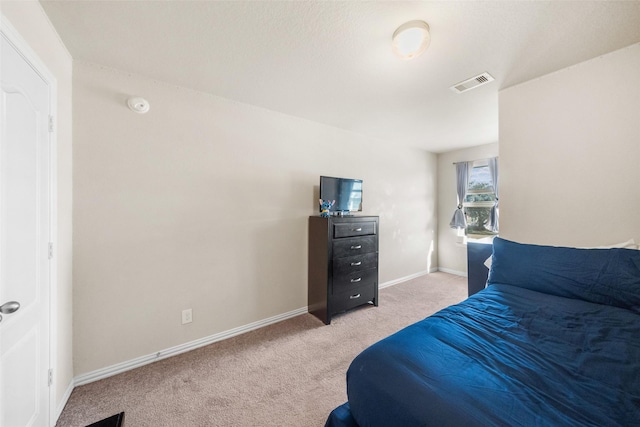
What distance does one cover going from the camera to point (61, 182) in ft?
5.30

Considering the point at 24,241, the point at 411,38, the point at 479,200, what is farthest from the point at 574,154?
the point at 24,241

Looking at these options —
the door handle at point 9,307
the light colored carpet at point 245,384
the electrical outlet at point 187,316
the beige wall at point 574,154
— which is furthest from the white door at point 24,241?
the beige wall at point 574,154

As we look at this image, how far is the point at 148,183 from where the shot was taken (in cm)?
208

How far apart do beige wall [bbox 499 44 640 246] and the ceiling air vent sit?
1.27 ft

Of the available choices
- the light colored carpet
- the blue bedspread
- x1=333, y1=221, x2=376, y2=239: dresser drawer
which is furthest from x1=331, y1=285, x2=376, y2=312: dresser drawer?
the blue bedspread

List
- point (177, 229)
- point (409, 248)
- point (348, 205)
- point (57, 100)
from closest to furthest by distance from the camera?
1. point (57, 100)
2. point (177, 229)
3. point (348, 205)
4. point (409, 248)

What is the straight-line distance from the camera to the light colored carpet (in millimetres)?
1529

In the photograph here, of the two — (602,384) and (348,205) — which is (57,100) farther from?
(602,384)

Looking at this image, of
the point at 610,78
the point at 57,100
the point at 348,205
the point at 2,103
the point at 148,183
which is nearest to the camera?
A: the point at 2,103

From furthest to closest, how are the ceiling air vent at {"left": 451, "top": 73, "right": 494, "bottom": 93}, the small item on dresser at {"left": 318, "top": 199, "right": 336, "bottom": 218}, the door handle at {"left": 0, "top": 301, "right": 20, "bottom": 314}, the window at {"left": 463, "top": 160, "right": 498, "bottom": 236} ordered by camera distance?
the window at {"left": 463, "top": 160, "right": 498, "bottom": 236}, the small item on dresser at {"left": 318, "top": 199, "right": 336, "bottom": 218}, the ceiling air vent at {"left": 451, "top": 73, "right": 494, "bottom": 93}, the door handle at {"left": 0, "top": 301, "right": 20, "bottom": 314}

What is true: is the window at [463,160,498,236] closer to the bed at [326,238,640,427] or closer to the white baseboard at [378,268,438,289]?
the white baseboard at [378,268,438,289]

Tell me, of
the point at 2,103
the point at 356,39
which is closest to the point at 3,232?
the point at 2,103

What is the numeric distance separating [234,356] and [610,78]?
12.5 feet

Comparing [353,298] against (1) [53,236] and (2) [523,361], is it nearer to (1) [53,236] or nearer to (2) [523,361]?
(2) [523,361]
